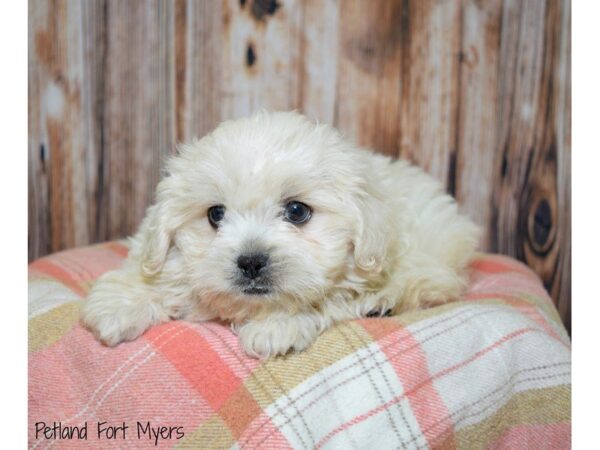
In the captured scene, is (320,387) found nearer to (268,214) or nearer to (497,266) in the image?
(268,214)

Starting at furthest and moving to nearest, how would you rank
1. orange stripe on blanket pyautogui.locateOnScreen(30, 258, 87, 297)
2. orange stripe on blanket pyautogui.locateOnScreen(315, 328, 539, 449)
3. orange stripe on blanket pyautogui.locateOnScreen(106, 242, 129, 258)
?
orange stripe on blanket pyautogui.locateOnScreen(106, 242, 129, 258)
orange stripe on blanket pyautogui.locateOnScreen(30, 258, 87, 297)
orange stripe on blanket pyautogui.locateOnScreen(315, 328, 539, 449)

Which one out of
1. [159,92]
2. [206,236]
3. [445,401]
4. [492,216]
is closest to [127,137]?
[159,92]

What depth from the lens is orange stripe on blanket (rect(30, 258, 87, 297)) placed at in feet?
8.63

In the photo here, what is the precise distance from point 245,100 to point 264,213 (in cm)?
126

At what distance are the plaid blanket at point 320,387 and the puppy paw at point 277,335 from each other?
0.03 meters

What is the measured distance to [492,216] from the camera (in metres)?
3.31

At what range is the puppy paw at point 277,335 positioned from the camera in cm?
194

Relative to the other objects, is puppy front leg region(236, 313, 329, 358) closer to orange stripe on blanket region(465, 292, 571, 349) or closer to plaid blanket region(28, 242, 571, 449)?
plaid blanket region(28, 242, 571, 449)

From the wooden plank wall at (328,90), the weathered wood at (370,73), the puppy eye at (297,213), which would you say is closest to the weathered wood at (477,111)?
the wooden plank wall at (328,90)

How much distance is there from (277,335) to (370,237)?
459mm

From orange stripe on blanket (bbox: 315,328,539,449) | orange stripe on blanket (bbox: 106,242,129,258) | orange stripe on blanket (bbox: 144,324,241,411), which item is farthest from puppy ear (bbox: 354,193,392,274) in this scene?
orange stripe on blanket (bbox: 106,242,129,258)

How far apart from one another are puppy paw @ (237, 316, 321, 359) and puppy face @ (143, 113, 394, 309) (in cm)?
7

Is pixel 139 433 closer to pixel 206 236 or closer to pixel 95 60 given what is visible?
pixel 206 236

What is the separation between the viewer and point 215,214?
2209mm
